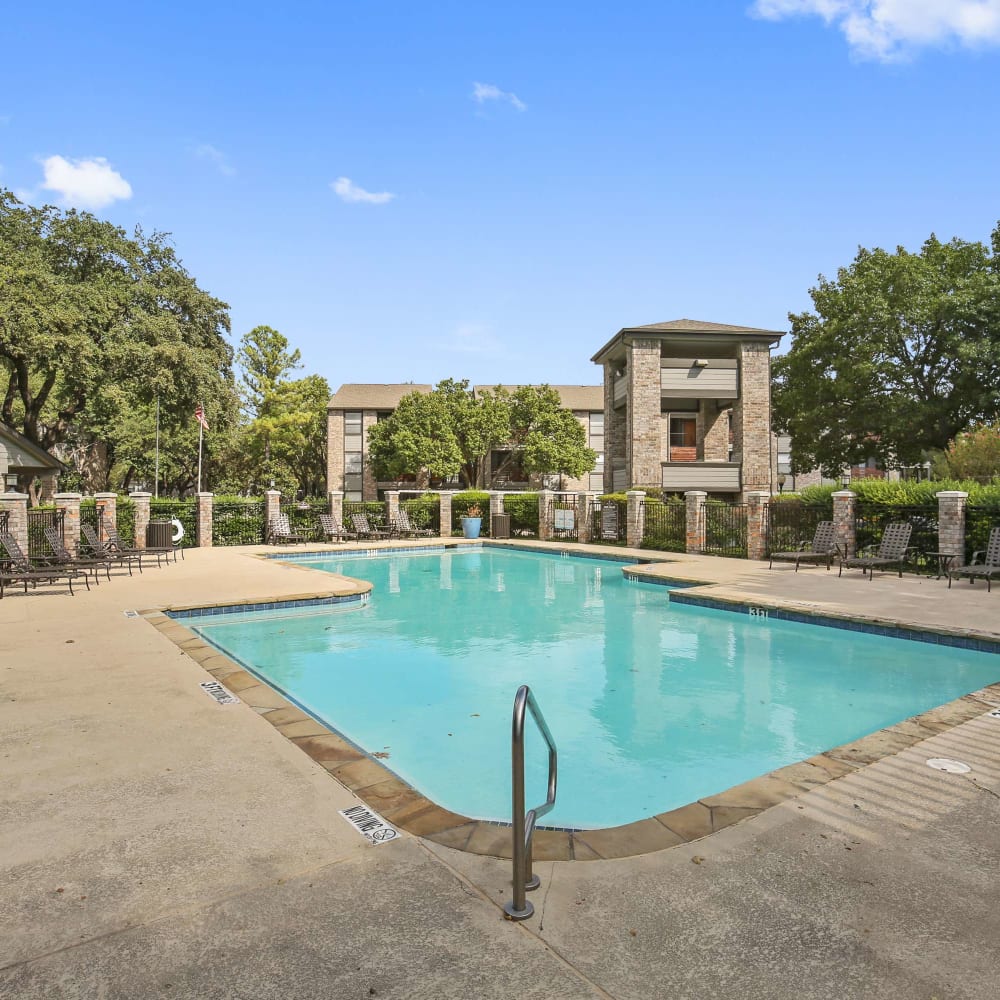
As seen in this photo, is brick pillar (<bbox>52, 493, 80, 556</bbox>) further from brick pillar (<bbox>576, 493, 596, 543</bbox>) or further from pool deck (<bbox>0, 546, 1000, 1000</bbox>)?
brick pillar (<bbox>576, 493, 596, 543</bbox>)

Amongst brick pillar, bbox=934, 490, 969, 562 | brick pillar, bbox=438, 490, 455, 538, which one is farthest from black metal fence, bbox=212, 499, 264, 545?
brick pillar, bbox=934, 490, 969, 562

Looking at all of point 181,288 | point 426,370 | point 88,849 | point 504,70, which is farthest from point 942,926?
point 426,370

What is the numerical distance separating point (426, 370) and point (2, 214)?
25.1 m

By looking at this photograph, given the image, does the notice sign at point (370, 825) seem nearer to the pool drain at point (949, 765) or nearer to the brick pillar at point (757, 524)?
the pool drain at point (949, 765)

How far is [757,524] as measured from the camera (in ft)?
54.5

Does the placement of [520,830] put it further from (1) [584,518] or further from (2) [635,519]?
(1) [584,518]

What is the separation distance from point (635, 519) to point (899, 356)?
15641 millimetres

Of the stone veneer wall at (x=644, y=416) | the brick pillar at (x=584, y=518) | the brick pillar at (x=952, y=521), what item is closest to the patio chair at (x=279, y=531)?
the brick pillar at (x=584, y=518)

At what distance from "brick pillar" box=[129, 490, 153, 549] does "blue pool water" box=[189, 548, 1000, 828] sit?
33.3ft

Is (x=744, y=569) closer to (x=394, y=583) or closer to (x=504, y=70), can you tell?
(x=394, y=583)

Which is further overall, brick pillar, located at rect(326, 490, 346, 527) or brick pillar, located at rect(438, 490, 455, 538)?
brick pillar, located at rect(438, 490, 455, 538)

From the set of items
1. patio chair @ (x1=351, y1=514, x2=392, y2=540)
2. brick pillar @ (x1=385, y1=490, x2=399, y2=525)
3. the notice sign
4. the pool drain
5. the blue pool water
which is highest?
brick pillar @ (x1=385, y1=490, x2=399, y2=525)

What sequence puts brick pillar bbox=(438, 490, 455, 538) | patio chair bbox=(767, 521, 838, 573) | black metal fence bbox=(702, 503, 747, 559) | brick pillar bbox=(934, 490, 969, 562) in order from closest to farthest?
brick pillar bbox=(934, 490, 969, 562) < patio chair bbox=(767, 521, 838, 573) < black metal fence bbox=(702, 503, 747, 559) < brick pillar bbox=(438, 490, 455, 538)

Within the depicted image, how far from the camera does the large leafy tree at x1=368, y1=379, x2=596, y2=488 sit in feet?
129
